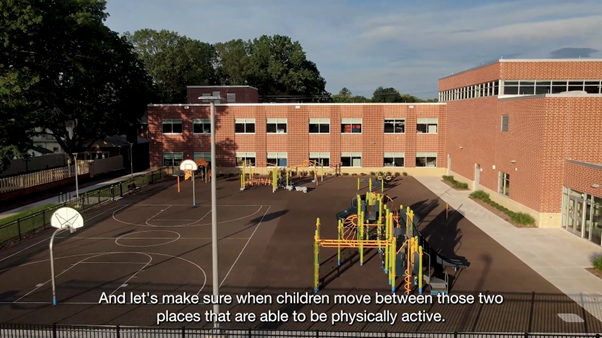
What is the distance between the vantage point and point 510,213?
91.4ft

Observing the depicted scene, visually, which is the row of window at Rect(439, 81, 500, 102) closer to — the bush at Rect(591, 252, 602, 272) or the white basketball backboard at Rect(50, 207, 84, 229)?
the bush at Rect(591, 252, 602, 272)

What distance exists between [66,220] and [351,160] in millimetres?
34589

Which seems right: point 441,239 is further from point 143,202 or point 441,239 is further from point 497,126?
point 143,202

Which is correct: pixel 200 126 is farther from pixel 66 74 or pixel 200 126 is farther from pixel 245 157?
pixel 66 74

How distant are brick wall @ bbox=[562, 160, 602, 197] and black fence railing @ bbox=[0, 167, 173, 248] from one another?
90.4ft

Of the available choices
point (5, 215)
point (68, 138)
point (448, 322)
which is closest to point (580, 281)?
point (448, 322)

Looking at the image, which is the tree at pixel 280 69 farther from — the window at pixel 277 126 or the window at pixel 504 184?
the window at pixel 504 184

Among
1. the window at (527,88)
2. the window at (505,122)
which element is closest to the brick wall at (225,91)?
the window at (527,88)

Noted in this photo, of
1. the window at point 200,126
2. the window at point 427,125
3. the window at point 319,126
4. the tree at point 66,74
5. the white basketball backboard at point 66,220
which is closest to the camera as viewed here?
the white basketball backboard at point 66,220

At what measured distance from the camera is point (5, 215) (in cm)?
2844

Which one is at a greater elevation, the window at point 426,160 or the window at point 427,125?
the window at point 427,125

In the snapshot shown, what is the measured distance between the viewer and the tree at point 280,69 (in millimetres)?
84188

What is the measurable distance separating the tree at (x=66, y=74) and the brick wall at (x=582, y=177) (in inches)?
1284

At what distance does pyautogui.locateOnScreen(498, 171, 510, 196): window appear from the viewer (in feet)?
98.4
